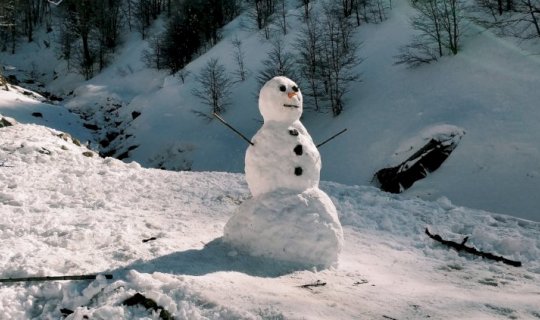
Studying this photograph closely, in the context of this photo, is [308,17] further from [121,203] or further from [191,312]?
[191,312]

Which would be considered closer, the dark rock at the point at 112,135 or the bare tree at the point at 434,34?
the bare tree at the point at 434,34

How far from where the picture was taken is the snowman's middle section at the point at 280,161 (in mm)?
5984

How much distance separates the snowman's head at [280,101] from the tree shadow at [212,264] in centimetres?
182

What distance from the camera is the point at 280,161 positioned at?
5.97 meters

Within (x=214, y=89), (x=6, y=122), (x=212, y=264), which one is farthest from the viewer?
(x=214, y=89)

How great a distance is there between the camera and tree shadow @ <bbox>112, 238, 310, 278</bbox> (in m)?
5.42

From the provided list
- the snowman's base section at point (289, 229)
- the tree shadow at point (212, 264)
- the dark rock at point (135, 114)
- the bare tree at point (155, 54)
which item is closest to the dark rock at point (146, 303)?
the tree shadow at point (212, 264)

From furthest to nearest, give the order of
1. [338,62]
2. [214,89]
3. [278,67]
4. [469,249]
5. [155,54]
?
[155,54] < [214,89] < [278,67] < [338,62] < [469,249]

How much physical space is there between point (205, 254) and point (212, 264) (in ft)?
1.22

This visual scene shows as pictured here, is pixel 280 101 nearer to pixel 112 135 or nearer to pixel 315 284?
pixel 315 284

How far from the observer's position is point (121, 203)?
9172mm

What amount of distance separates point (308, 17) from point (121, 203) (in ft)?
68.2

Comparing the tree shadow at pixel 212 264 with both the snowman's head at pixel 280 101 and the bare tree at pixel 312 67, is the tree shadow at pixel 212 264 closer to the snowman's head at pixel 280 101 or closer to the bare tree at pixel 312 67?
the snowman's head at pixel 280 101

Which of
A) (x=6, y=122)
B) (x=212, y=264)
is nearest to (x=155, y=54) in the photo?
(x=6, y=122)
